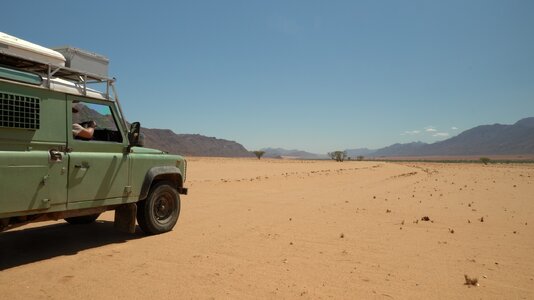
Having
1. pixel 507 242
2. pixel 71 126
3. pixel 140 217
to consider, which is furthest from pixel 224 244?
pixel 507 242

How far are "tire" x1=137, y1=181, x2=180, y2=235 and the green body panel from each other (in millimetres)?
430

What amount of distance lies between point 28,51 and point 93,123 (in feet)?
4.90

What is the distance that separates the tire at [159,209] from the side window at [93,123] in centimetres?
130

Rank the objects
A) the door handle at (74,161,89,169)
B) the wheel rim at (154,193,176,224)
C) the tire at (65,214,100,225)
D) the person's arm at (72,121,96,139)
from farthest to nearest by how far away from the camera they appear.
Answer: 1. the tire at (65,214,100,225)
2. the wheel rim at (154,193,176,224)
3. the person's arm at (72,121,96,139)
4. the door handle at (74,161,89,169)

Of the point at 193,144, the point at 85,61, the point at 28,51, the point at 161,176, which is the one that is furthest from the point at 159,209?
the point at 193,144

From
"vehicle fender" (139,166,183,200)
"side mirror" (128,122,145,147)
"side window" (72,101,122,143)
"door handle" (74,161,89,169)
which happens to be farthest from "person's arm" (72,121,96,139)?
"vehicle fender" (139,166,183,200)

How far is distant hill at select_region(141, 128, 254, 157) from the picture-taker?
382 ft

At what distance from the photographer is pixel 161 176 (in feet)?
25.4

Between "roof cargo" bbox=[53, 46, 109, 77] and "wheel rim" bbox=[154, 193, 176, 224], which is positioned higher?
"roof cargo" bbox=[53, 46, 109, 77]

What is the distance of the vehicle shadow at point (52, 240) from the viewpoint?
19.9 feet

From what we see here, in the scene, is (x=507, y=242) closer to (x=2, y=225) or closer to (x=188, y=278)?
(x=188, y=278)

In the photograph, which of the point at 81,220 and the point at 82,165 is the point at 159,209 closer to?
the point at 81,220

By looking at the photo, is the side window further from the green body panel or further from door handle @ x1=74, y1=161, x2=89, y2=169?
door handle @ x1=74, y1=161, x2=89, y2=169

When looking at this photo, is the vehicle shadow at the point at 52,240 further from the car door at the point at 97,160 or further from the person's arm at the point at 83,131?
the person's arm at the point at 83,131
